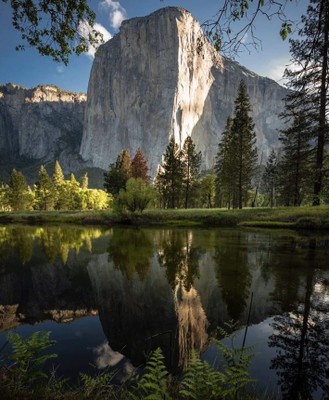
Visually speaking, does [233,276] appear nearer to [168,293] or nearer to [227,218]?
[168,293]

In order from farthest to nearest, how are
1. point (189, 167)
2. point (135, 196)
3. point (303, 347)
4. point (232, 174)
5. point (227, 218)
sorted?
1. point (189, 167)
2. point (232, 174)
3. point (135, 196)
4. point (227, 218)
5. point (303, 347)

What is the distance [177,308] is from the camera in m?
Result: 7.08

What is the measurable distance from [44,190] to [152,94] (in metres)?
127

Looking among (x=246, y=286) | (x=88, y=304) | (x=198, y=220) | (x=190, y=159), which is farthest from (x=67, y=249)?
(x=190, y=159)

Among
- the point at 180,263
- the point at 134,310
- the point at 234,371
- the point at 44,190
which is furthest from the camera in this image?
the point at 44,190

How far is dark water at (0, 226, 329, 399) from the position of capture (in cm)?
469

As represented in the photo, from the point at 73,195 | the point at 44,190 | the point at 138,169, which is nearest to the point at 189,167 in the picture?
the point at 138,169

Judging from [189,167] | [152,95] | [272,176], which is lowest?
[189,167]

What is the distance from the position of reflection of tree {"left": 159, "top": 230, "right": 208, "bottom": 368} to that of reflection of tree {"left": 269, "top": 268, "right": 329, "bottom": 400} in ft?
4.96

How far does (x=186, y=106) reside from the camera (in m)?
173

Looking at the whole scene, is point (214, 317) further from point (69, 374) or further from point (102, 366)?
point (69, 374)

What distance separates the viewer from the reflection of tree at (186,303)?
5.33 meters

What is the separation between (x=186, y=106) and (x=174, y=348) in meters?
181

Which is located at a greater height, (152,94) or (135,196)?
(152,94)
